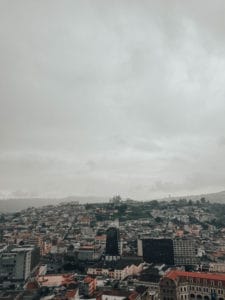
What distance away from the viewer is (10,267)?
78875 mm

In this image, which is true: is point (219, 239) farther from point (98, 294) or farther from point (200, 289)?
point (98, 294)

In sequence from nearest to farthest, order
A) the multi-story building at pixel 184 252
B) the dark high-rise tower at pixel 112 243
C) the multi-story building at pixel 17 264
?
1. the multi-story building at pixel 17 264
2. the multi-story building at pixel 184 252
3. the dark high-rise tower at pixel 112 243

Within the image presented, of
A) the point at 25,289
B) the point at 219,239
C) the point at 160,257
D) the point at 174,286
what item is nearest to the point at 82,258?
the point at 160,257

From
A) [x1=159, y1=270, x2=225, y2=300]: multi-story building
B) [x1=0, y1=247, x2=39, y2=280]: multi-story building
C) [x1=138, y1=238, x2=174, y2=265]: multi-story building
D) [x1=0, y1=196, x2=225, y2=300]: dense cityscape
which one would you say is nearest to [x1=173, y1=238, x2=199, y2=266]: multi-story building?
[x1=0, y1=196, x2=225, y2=300]: dense cityscape

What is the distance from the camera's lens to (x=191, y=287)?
5988cm

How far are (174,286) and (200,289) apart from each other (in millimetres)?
5189

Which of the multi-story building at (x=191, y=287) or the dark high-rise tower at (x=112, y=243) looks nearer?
the multi-story building at (x=191, y=287)

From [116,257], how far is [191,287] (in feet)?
94.1

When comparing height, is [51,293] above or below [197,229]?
below

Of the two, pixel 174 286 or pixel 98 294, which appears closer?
pixel 98 294

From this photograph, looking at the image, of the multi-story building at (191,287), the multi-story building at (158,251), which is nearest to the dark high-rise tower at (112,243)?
the multi-story building at (158,251)

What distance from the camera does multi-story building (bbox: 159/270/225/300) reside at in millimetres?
57781

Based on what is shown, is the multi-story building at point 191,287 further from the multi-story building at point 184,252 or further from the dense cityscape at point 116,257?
the multi-story building at point 184,252

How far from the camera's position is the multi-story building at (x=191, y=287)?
57.8 meters
